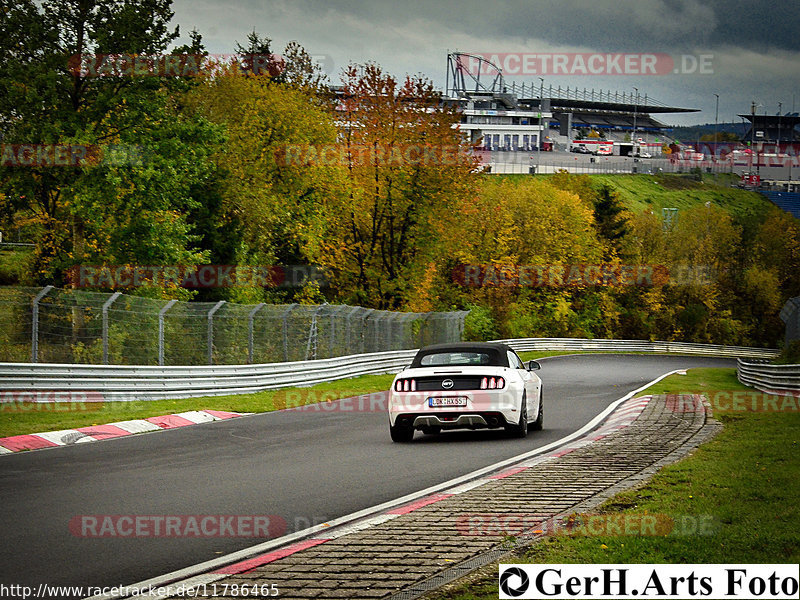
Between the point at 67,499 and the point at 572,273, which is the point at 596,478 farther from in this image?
the point at 572,273

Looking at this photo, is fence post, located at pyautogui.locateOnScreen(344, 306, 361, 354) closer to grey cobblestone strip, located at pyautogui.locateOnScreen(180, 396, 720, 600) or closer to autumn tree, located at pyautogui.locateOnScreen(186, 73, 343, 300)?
autumn tree, located at pyautogui.locateOnScreen(186, 73, 343, 300)

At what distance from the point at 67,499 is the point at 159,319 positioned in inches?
520

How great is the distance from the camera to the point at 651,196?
14625cm

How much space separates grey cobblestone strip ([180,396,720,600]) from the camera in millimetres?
6203

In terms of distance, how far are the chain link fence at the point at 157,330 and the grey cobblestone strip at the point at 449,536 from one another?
11.0 metres

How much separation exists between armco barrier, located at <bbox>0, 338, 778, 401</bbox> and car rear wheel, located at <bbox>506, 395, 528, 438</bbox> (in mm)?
9003

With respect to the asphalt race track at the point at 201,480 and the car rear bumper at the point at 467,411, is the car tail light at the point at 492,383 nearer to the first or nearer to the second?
the car rear bumper at the point at 467,411

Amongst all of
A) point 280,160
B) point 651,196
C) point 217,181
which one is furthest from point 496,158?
point 217,181

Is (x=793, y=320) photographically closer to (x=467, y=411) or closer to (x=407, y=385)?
(x=467, y=411)

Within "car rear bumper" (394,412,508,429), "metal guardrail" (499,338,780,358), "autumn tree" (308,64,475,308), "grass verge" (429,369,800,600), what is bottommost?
"metal guardrail" (499,338,780,358)

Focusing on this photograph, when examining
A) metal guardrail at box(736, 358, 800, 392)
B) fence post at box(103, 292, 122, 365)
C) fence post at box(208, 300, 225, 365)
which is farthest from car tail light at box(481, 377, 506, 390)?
metal guardrail at box(736, 358, 800, 392)

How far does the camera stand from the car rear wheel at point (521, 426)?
51.5 ft

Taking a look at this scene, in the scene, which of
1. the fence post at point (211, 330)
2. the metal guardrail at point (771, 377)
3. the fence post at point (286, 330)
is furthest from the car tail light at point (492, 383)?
the metal guardrail at point (771, 377)

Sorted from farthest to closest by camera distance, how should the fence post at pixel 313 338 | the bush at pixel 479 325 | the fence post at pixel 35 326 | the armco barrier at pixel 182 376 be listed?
the bush at pixel 479 325 → the fence post at pixel 313 338 → the fence post at pixel 35 326 → the armco barrier at pixel 182 376
